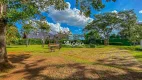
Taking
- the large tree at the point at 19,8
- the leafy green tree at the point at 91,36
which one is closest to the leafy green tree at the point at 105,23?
the leafy green tree at the point at 91,36

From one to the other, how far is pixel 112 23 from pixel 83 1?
33386 millimetres

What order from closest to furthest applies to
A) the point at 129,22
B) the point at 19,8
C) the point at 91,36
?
the point at 19,8 < the point at 129,22 < the point at 91,36

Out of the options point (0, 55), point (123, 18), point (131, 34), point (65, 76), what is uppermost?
point (123, 18)

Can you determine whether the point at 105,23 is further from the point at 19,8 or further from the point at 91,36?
the point at 19,8

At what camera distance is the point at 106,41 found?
46469mm

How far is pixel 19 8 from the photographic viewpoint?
11.4 metres

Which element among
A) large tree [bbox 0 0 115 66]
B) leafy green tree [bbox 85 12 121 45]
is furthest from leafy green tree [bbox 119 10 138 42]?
large tree [bbox 0 0 115 66]

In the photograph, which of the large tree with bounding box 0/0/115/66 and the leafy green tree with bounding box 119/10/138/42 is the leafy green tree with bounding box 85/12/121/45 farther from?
the large tree with bounding box 0/0/115/66

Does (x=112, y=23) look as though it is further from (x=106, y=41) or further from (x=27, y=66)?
(x=27, y=66)

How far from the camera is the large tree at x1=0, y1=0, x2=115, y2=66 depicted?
36.1 ft

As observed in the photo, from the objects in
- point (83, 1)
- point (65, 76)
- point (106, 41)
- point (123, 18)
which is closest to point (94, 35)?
Result: point (106, 41)

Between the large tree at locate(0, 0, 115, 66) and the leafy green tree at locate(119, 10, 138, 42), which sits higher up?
the leafy green tree at locate(119, 10, 138, 42)

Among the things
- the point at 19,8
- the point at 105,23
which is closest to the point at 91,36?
the point at 105,23

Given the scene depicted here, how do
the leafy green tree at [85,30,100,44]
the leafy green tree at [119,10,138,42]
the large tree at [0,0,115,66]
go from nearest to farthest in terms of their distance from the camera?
the large tree at [0,0,115,66], the leafy green tree at [119,10,138,42], the leafy green tree at [85,30,100,44]
